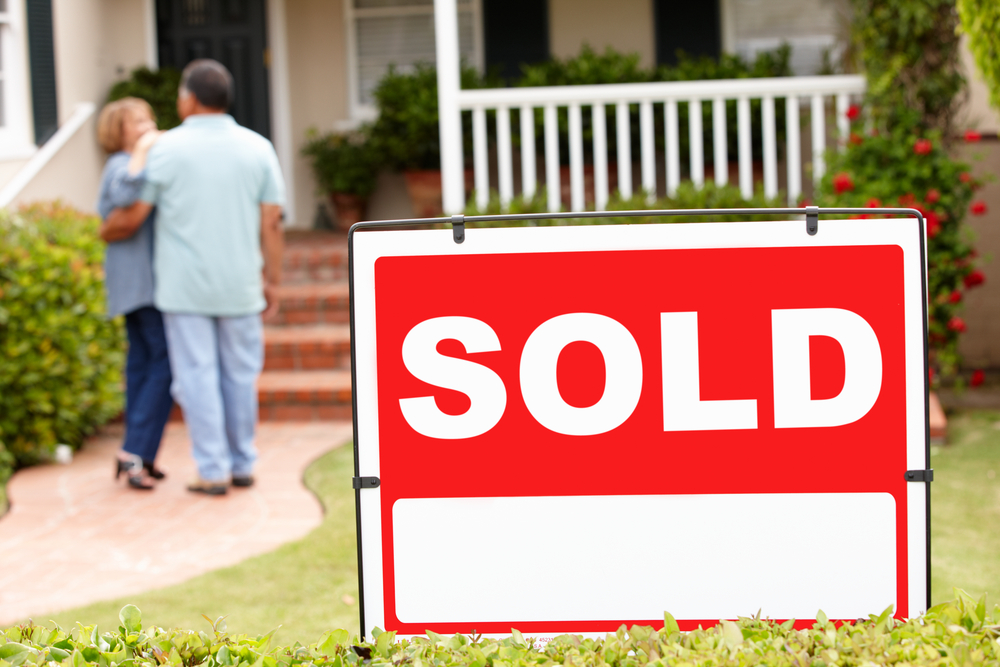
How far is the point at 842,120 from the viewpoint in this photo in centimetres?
660

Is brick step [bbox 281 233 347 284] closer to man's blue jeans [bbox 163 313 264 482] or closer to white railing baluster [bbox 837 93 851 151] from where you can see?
man's blue jeans [bbox 163 313 264 482]

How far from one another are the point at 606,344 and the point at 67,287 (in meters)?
4.72

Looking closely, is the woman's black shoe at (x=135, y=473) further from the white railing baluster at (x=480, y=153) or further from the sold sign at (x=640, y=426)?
the sold sign at (x=640, y=426)

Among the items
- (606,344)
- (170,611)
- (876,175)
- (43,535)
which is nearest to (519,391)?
(606,344)

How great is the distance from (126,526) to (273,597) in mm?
1249

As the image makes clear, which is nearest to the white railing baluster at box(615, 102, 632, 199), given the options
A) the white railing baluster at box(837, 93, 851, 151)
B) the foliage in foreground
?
the white railing baluster at box(837, 93, 851, 151)

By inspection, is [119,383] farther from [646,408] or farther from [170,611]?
[646,408]

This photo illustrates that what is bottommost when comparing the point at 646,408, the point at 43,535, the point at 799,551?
the point at 43,535

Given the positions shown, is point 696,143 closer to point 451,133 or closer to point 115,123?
point 451,133

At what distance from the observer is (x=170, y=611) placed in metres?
3.67

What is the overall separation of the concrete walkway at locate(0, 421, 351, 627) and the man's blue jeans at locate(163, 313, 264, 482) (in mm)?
194

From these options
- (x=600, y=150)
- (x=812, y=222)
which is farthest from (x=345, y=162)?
Result: (x=812, y=222)

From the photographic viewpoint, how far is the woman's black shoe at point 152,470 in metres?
5.21

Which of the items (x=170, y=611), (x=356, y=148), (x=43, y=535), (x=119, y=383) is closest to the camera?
(x=170, y=611)
